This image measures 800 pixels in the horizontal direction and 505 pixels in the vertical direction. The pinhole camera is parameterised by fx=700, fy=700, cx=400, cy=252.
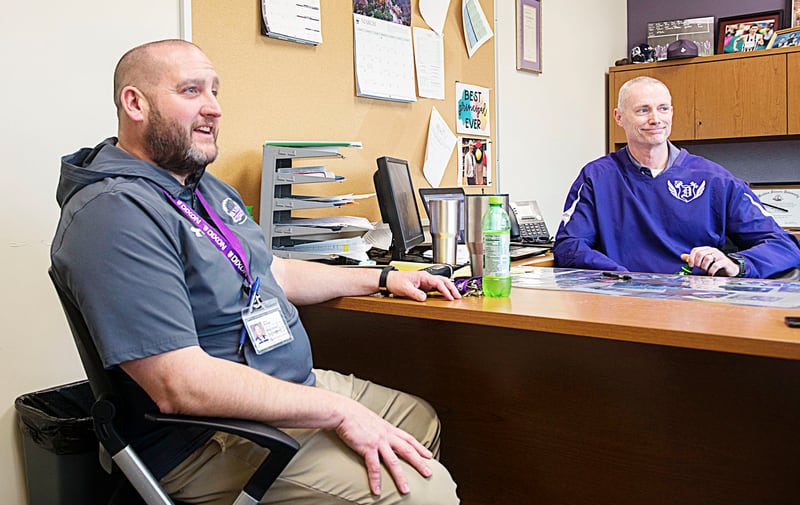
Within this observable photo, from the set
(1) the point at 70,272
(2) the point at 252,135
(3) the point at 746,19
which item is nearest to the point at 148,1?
(2) the point at 252,135

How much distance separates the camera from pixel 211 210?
1428mm

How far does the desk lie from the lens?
135 centimetres

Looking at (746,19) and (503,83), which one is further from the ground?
(746,19)

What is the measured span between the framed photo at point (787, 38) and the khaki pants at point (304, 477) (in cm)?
359

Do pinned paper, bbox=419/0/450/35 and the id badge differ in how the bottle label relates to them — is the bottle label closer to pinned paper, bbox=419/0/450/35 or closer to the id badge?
the id badge

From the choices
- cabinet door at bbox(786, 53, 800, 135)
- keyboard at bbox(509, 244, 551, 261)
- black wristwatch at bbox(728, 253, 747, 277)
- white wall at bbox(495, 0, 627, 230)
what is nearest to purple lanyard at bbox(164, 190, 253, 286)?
keyboard at bbox(509, 244, 551, 261)

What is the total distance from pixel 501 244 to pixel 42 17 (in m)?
1.15

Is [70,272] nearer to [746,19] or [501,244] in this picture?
[501,244]

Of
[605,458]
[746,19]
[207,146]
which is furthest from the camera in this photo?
[746,19]

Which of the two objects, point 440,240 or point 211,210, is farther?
point 440,240

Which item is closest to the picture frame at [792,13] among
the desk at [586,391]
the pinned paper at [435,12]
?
the pinned paper at [435,12]

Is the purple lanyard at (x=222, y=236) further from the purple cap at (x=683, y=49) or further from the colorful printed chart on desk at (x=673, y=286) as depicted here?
the purple cap at (x=683, y=49)

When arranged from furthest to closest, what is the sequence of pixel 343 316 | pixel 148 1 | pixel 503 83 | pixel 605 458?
pixel 503 83, pixel 343 316, pixel 148 1, pixel 605 458

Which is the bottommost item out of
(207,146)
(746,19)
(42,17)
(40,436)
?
(40,436)
